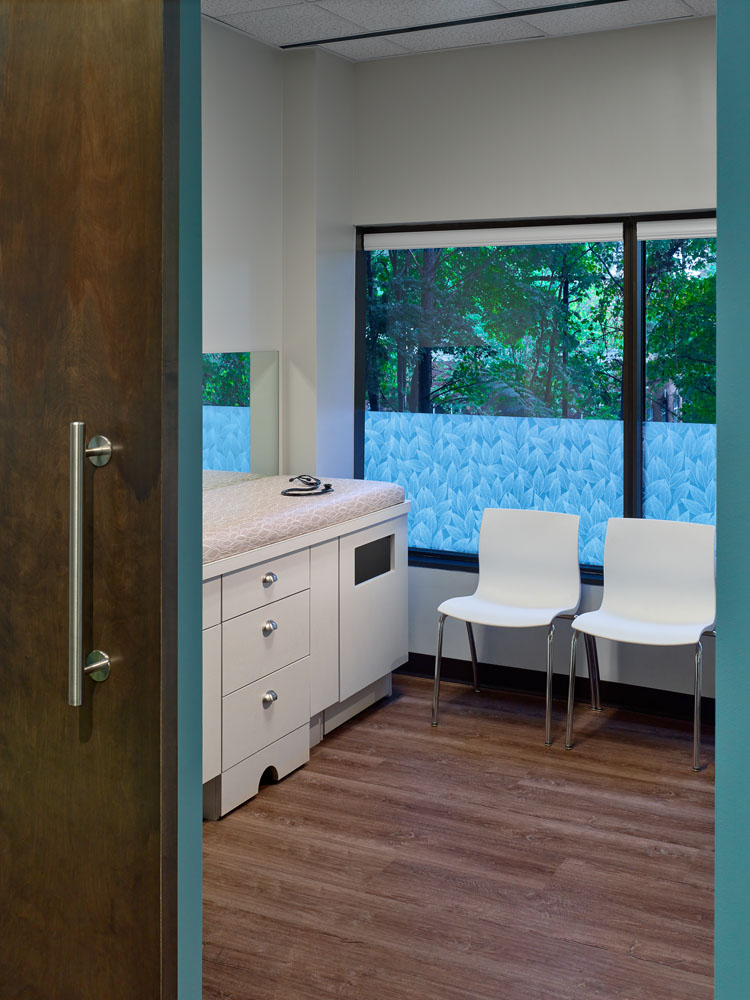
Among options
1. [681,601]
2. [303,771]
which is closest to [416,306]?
[681,601]

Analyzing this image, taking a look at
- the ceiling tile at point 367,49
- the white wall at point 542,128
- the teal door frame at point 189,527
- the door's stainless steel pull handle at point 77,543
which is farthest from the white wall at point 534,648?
the door's stainless steel pull handle at point 77,543

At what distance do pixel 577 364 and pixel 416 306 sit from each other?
0.75m

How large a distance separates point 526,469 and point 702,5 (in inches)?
70.9

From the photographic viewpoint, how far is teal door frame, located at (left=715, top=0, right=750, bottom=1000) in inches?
47.5

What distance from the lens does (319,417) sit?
14.3 ft

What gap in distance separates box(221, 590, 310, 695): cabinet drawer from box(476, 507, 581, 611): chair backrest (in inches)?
37.2

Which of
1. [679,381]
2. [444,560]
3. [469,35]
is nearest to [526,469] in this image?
[444,560]

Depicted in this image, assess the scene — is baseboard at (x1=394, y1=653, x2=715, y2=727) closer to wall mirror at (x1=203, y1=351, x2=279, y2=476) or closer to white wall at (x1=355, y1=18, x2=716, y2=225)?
wall mirror at (x1=203, y1=351, x2=279, y2=476)

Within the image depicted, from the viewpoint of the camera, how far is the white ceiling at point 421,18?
357 cm

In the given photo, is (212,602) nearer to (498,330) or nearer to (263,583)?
(263,583)

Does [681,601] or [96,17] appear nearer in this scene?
[96,17]

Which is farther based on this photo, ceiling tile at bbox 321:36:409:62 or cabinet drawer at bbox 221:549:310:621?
ceiling tile at bbox 321:36:409:62

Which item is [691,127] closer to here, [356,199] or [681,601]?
[356,199]

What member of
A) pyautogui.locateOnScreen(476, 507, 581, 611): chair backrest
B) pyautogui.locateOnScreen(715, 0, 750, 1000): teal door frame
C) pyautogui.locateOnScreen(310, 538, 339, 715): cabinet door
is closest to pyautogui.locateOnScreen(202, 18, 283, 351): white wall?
pyautogui.locateOnScreen(310, 538, 339, 715): cabinet door
